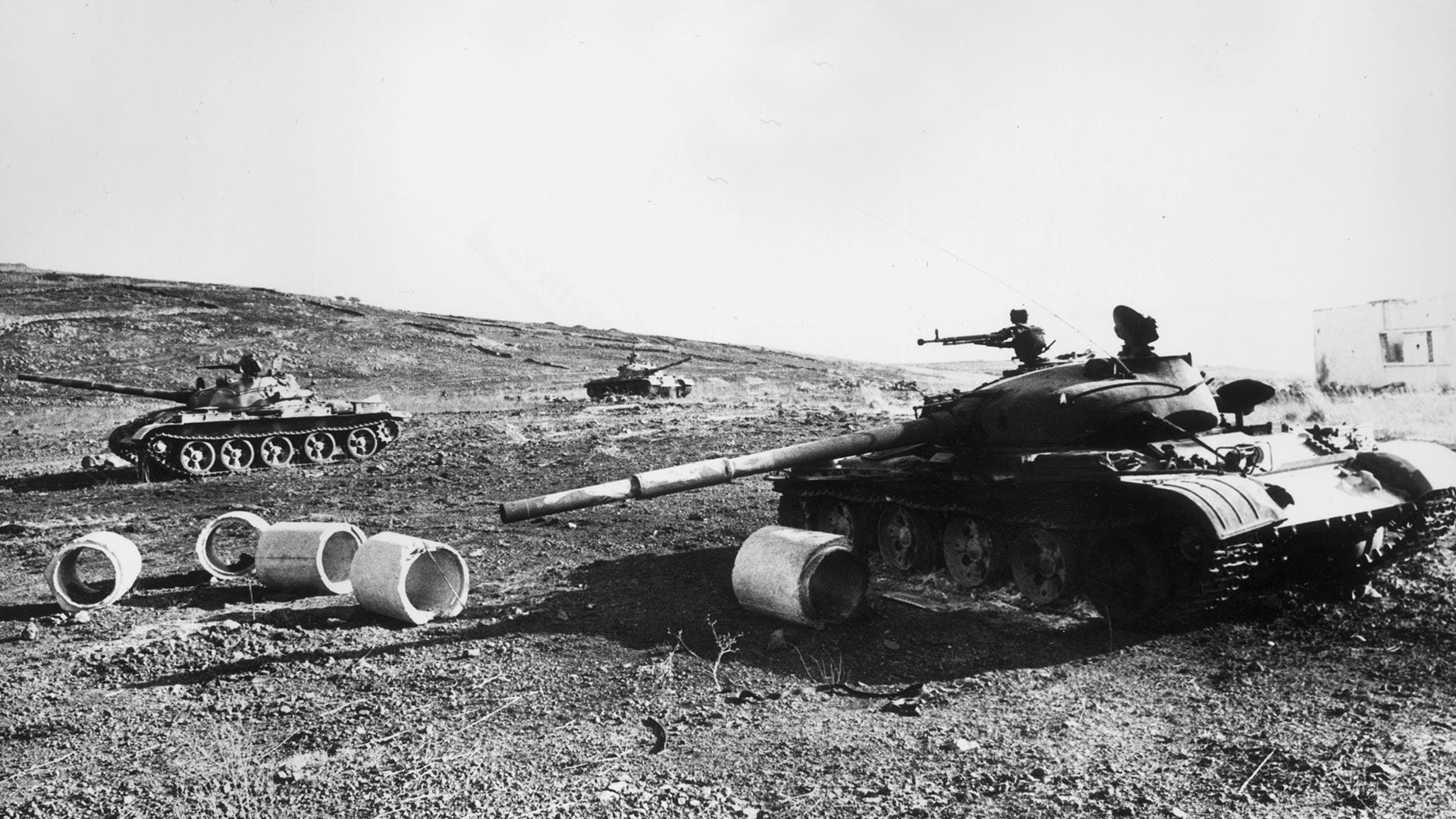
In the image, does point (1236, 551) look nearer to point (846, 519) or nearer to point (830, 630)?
point (830, 630)

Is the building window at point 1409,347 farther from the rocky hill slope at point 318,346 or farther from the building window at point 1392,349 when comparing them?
the rocky hill slope at point 318,346

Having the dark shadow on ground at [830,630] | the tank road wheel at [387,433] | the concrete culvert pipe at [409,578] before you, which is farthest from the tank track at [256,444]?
the dark shadow on ground at [830,630]

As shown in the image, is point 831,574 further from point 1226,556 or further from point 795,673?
point 1226,556

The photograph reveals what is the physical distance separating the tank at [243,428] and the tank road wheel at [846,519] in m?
12.7

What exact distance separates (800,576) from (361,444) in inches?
638

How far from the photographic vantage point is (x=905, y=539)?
1009 cm

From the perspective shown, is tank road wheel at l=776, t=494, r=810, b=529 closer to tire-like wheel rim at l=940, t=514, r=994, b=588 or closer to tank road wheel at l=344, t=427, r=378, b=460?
tire-like wheel rim at l=940, t=514, r=994, b=588

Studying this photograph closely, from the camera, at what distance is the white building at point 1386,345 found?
26.1 metres

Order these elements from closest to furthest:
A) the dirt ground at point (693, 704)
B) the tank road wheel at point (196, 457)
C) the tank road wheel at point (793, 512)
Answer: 1. the dirt ground at point (693, 704)
2. the tank road wheel at point (793, 512)
3. the tank road wheel at point (196, 457)

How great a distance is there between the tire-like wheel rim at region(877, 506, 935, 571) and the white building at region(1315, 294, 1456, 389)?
2146cm

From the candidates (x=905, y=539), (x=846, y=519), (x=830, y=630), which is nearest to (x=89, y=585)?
(x=830, y=630)

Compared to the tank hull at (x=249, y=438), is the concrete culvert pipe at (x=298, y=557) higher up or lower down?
lower down

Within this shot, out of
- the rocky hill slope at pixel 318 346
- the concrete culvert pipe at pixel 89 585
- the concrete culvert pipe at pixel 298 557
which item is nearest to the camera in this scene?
the concrete culvert pipe at pixel 89 585

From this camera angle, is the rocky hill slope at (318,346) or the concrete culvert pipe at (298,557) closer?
the concrete culvert pipe at (298,557)
